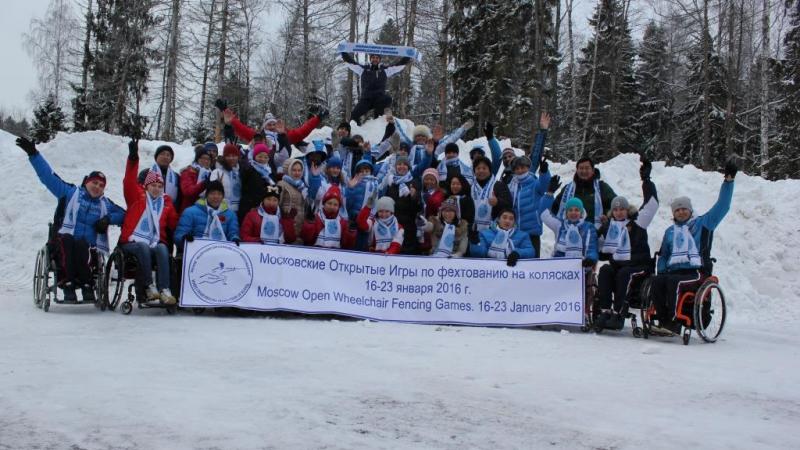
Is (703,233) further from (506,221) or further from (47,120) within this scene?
(47,120)

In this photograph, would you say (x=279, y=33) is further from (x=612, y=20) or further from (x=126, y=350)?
(x=126, y=350)

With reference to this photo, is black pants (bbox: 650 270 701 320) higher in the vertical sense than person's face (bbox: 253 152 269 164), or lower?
lower

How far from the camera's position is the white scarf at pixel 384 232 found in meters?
8.09

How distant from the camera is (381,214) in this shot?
26.6ft

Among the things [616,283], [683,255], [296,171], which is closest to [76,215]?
[296,171]

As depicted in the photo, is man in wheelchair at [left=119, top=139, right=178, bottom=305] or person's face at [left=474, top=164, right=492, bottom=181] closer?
man in wheelchair at [left=119, top=139, right=178, bottom=305]

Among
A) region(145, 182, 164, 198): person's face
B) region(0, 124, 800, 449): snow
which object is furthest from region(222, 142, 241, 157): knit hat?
region(0, 124, 800, 449): snow

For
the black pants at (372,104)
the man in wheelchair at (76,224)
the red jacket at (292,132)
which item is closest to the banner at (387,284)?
the man in wheelchair at (76,224)

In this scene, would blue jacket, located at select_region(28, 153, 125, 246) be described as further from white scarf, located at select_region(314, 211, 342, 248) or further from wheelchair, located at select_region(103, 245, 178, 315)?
white scarf, located at select_region(314, 211, 342, 248)

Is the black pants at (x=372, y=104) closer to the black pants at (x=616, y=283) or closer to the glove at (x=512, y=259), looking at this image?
the glove at (x=512, y=259)

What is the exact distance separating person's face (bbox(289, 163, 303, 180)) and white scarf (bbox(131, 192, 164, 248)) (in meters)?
1.57

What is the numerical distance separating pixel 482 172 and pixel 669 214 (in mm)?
5086

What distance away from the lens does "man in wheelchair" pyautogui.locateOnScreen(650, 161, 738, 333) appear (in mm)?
7043

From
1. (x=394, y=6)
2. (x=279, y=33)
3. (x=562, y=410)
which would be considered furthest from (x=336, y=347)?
(x=279, y=33)
